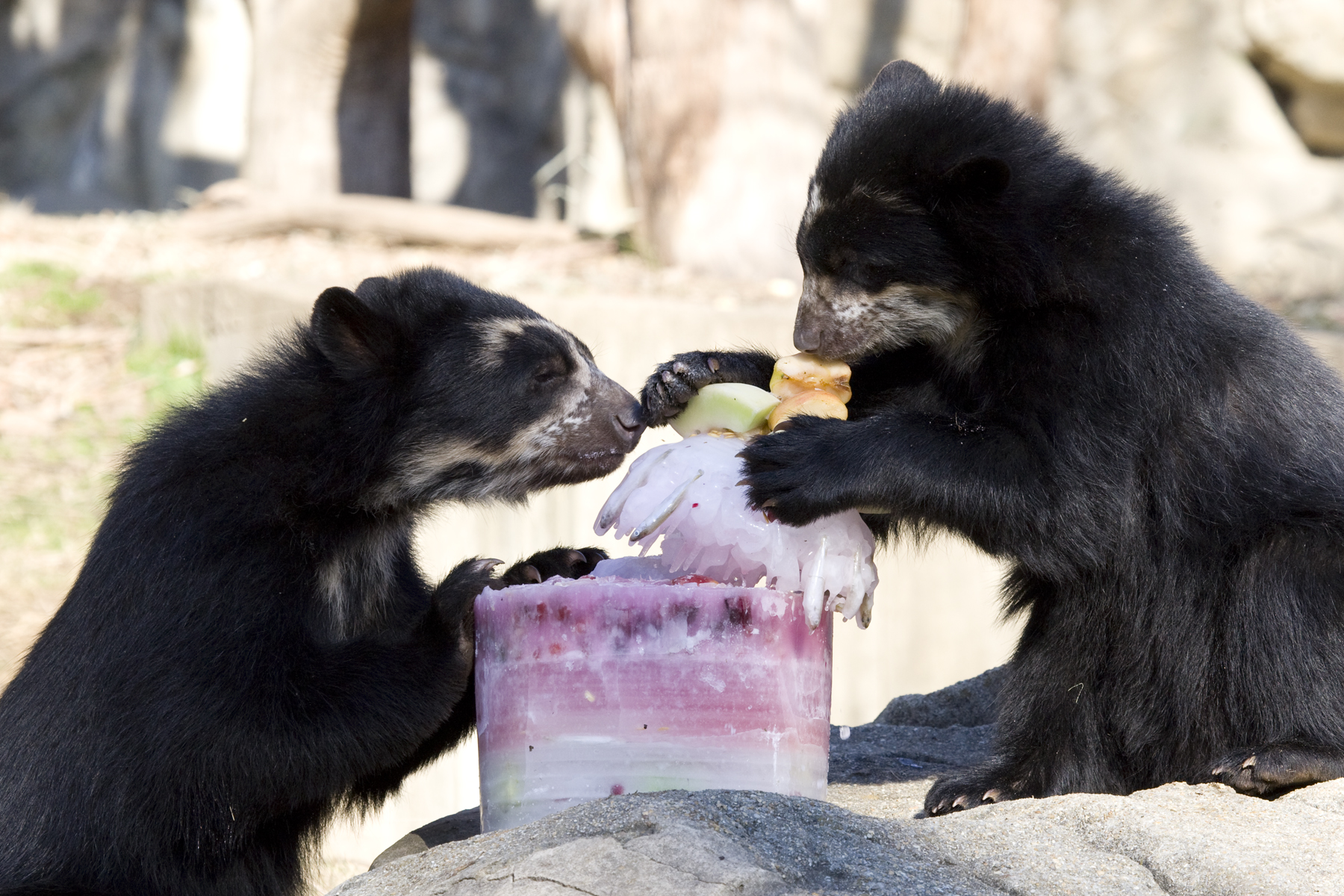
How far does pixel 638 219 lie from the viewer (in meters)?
10.9

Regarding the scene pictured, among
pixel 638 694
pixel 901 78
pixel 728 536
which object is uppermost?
pixel 901 78

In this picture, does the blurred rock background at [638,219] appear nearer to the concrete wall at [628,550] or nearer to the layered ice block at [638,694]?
the concrete wall at [628,550]

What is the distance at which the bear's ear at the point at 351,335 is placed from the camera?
3.66 m

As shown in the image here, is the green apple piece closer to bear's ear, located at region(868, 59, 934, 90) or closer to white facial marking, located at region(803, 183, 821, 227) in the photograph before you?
white facial marking, located at region(803, 183, 821, 227)

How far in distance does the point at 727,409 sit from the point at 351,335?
1.03 metres

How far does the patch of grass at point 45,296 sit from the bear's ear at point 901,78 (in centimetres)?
813

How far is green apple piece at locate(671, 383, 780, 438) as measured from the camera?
144 inches

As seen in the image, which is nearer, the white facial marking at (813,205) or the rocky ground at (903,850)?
the rocky ground at (903,850)

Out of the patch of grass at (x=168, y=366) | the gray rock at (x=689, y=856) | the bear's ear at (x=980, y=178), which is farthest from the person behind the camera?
the patch of grass at (x=168, y=366)

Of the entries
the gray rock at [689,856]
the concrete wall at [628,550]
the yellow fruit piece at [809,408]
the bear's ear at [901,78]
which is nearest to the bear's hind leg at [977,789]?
the gray rock at [689,856]

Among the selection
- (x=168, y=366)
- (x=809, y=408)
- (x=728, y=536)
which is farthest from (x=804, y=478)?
(x=168, y=366)

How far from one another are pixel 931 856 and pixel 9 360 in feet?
29.3

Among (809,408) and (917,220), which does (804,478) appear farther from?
(917,220)

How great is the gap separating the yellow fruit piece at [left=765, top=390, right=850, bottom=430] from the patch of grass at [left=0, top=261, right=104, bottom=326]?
839 cm
